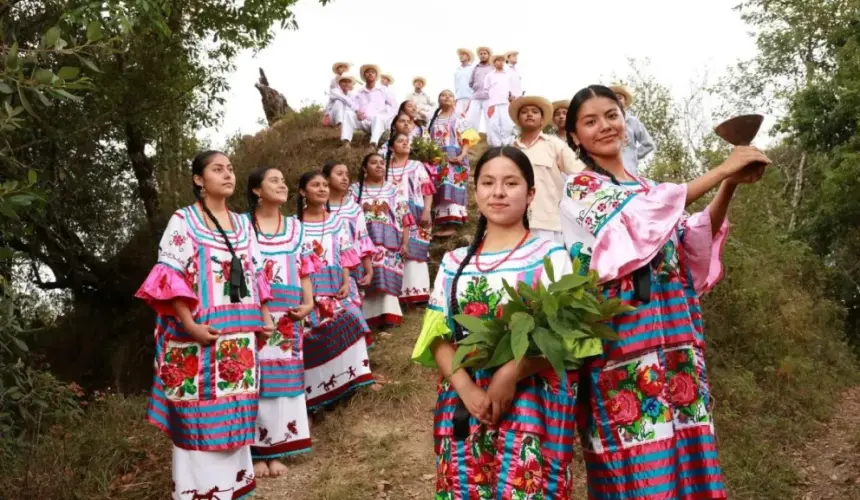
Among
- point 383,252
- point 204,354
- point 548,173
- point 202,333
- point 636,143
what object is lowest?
point 204,354

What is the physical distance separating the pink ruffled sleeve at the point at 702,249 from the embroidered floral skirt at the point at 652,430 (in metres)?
0.32

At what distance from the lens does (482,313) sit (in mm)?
2652

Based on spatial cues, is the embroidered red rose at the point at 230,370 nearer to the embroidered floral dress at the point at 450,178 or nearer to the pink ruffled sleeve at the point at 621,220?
the pink ruffled sleeve at the point at 621,220

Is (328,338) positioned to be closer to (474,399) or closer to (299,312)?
(299,312)

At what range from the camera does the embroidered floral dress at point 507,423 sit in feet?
7.93

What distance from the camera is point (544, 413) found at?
99.0 inches

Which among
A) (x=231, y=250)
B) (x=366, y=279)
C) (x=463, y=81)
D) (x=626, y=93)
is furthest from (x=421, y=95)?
(x=231, y=250)

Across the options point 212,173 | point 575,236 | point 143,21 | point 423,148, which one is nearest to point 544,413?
point 575,236

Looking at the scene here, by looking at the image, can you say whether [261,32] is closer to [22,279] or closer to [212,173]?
[22,279]

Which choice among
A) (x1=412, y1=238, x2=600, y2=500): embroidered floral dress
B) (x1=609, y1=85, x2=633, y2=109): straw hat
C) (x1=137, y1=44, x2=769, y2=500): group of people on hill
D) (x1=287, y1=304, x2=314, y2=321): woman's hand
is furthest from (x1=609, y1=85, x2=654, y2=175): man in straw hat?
(x1=412, y1=238, x2=600, y2=500): embroidered floral dress

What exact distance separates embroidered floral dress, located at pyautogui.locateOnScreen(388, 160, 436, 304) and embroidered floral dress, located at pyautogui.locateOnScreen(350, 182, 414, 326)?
0.18m

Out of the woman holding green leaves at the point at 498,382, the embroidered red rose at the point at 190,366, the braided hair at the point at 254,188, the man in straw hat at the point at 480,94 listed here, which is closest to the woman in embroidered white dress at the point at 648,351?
the woman holding green leaves at the point at 498,382

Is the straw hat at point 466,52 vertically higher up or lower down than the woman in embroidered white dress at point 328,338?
higher up

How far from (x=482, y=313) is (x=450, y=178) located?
7.99 meters
